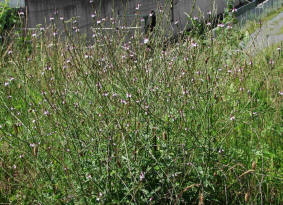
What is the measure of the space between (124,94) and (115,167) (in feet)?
1.92

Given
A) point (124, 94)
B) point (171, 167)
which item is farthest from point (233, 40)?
point (171, 167)

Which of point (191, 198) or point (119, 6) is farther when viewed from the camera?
point (119, 6)

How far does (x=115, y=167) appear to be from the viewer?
1972 millimetres

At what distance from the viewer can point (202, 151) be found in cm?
209

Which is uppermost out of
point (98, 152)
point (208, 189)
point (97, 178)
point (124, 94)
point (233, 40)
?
point (233, 40)

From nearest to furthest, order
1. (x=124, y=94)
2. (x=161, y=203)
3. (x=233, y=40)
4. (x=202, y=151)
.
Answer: (x=161, y=203) → (x=202, y=151) → (x=124, y=94) → (x=233, y=40)

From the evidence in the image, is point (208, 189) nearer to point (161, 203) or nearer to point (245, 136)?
point (161, 203)

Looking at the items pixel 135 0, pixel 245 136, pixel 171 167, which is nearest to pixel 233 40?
pixel 245 136

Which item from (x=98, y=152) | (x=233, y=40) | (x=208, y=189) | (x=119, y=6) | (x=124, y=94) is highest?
(x=119, y=6)

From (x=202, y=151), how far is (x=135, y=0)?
191 inches

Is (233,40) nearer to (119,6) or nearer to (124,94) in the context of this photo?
(124,94)

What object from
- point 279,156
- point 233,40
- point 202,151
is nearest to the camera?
point 202,151

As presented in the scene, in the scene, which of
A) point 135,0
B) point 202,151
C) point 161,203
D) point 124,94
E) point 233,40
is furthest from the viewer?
point 135,0

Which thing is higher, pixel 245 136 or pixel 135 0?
pixel 135 0
